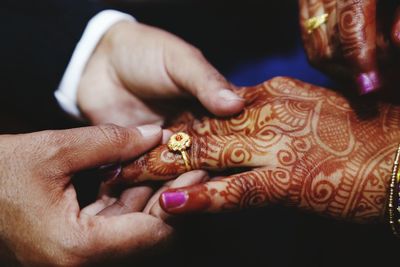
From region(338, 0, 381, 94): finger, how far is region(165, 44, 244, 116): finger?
45 cm

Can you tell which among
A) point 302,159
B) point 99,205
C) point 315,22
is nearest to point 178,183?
point 99,205

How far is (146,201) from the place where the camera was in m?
1.50

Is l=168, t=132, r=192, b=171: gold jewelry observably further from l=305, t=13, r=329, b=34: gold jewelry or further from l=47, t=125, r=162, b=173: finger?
l=305, t=13, r=329, b=34: gold jewelry

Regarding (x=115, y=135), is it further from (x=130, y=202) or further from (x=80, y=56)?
(x=80, y=56)

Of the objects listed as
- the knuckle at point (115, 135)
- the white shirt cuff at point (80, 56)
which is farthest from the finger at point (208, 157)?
the white shirt cuff at point (80, 56)

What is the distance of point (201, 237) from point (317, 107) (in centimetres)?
82

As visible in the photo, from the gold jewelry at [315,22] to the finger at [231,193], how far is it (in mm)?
710

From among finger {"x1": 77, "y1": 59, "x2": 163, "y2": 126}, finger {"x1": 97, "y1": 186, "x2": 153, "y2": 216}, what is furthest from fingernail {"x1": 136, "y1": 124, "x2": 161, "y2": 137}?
finger {"x1": 77, "y1": 59, "x2": 163, "y2": 126}

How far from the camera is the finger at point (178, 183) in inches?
52.3

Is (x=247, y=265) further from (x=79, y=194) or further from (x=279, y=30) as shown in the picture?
(x=279, y=30)

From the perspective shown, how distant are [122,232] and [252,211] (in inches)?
28.4

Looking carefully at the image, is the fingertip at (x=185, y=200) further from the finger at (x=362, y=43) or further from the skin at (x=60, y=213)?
the finger at (x=362, y=43)

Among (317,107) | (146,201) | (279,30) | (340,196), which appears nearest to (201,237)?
(146,201)

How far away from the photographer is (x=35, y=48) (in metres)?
1.96
